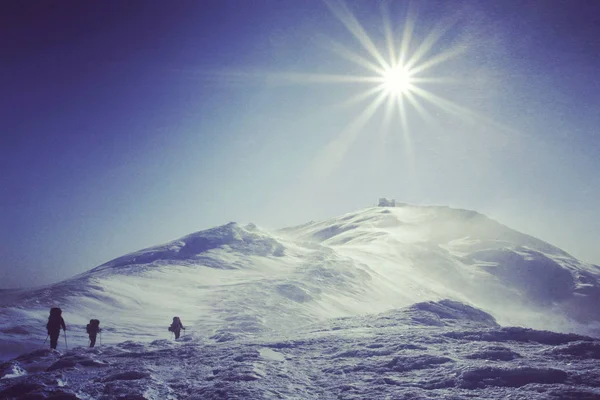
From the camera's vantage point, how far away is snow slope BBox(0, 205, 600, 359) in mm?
32438

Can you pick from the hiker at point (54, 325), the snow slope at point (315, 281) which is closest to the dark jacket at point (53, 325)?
the hiker at point (54, 325)

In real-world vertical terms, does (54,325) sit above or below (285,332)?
above

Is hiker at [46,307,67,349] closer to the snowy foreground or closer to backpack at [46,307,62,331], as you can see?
backpack at [46,307,62,331]

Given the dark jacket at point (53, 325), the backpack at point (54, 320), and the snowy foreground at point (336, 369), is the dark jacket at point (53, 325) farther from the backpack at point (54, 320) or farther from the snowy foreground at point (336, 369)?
the snowy foreground at point (336, 369)

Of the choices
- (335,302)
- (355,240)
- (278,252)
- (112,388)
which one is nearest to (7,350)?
(112,388)

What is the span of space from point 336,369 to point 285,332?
384 inches

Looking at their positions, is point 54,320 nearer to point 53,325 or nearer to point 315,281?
point 53,325

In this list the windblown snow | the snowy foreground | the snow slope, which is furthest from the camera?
the snow slope

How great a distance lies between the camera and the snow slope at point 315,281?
106 ft

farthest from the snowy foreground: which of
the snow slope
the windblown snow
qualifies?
the snow slope

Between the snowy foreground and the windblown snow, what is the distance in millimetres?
55

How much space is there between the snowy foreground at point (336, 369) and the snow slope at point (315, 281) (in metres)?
8.59

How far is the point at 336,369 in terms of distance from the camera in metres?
11.3

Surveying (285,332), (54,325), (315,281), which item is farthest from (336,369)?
(315,281)
